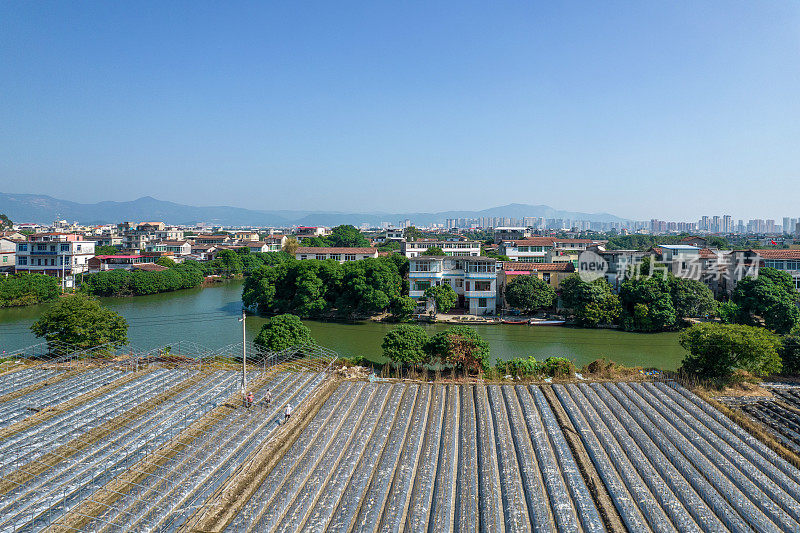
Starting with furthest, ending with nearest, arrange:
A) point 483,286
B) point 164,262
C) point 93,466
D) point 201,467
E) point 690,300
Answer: point 164,262
point 483,286
point 690,300
point 201,467
point 93,466

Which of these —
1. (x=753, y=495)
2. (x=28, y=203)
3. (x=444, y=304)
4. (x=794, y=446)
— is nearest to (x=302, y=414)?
(x=753, y=495)

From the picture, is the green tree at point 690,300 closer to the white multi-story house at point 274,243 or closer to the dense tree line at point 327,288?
the dense tree line at point 327,288

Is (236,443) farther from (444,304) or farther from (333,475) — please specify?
(444,304)

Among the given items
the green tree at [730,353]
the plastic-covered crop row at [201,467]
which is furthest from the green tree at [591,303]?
the plastic-covered crop row at [201,467]

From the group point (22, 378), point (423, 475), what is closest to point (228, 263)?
point (22, 378)

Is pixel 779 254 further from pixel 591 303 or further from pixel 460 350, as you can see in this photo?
pixel 460 350

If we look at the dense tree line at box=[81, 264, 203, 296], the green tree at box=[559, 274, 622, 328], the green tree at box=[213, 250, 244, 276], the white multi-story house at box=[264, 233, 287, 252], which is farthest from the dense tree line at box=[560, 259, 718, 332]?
the white multi-story house at box=[264, 233, 287, 252]
